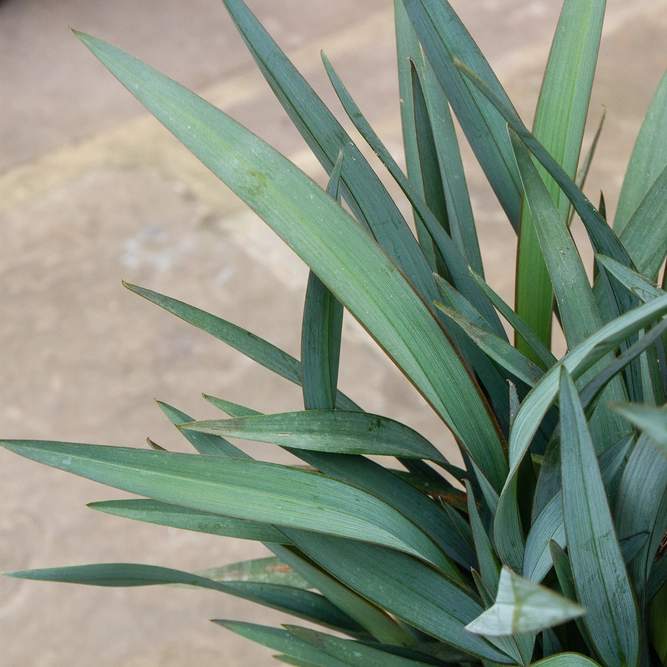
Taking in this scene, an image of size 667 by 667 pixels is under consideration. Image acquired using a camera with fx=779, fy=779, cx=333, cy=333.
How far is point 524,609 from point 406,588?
0.57ft

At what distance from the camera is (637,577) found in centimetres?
38

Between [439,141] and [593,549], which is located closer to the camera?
[593,549]

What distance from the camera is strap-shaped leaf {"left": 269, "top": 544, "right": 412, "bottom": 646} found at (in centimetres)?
48

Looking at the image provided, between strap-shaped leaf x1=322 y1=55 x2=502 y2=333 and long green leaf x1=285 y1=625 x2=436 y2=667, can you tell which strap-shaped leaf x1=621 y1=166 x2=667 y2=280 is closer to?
strap-shaped leaf x1=322 y1=55 x2=502 y2=333

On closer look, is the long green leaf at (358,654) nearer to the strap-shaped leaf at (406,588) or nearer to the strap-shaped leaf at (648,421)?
the strap-shaped leaf at (406,588)

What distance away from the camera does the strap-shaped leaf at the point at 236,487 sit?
1.14 ft

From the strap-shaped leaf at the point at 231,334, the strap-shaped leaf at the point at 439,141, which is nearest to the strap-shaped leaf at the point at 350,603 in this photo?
the strap-shaped leaf at the point at 231,334

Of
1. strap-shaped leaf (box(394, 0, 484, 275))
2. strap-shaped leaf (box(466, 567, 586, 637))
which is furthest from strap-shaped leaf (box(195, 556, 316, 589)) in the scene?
strap-shaped leaf (box(466, 567, 586, 637))

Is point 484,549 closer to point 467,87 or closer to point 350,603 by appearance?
point 350,603

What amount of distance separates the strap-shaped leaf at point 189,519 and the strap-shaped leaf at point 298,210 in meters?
0.14

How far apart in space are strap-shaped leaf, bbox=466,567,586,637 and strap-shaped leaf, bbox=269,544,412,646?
249 millimetres

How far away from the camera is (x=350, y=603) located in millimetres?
503

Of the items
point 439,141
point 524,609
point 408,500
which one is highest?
point 439,141

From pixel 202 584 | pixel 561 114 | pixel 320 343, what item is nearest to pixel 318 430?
pixel 320 343
